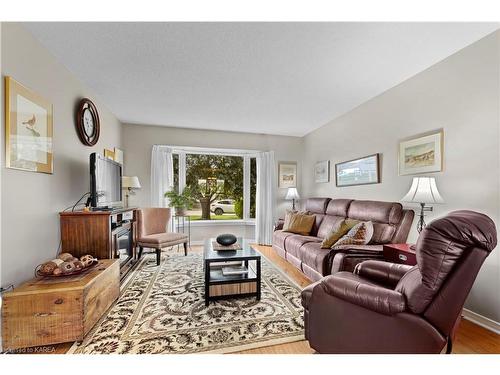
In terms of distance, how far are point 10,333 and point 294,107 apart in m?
3.67

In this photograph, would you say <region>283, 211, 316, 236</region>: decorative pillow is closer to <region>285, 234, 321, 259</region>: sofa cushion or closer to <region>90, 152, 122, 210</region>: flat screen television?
<region>285, 234, 321, 259</region>: sofa cushion

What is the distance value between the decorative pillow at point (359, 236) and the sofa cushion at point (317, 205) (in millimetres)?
1304

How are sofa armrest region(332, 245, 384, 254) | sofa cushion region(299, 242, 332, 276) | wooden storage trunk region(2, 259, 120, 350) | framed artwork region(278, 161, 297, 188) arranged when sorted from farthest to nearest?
framed artwork region(278, 161, 297, 188), sofa cushion region(299, 242, 332, 276), sofa armrest region(332, 245, 384, 254), wooden storage trunk region(2, 259, 120, 350)

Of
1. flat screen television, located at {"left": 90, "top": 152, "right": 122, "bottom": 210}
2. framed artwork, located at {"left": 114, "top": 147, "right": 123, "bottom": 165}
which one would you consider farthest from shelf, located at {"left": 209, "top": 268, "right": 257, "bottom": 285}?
framed artwork, located at {"left": 114, "top": 147, "right": 123, "bottom": 165}

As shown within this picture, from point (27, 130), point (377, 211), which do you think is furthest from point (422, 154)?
point (27, 130)

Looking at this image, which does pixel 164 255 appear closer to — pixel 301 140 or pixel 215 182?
pixel 215 182

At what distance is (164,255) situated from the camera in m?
3.99

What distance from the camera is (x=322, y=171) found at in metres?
4.47

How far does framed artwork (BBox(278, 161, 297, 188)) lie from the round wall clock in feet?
11.2

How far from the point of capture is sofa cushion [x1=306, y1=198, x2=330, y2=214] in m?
3.94

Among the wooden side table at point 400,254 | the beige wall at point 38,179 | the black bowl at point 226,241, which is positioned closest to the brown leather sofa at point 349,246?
the wooden side table at point 400,254

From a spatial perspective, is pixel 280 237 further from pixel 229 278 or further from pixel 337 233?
pixel 229 278

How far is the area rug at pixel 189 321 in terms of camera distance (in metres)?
1.63

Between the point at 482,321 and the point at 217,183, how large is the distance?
4325 millimetres
